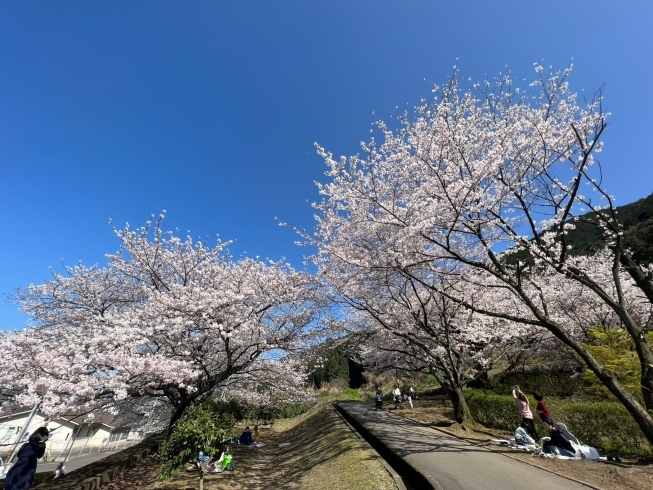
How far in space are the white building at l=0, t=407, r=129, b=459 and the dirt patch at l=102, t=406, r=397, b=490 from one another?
1856 centimetres

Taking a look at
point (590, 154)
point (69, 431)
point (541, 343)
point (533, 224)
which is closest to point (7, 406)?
point (533, 224)

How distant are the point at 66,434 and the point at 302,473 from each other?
121ft

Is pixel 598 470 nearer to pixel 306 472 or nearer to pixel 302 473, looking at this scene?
pixel 306 472

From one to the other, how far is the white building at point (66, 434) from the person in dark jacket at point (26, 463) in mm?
20268

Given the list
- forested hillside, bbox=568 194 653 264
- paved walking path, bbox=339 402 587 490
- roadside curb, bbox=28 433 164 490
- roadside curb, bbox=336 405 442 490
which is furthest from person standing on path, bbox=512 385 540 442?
roadside curb, bbox=28 433 164 490

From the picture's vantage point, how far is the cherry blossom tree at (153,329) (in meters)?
7.18

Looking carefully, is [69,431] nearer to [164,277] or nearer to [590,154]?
[164,277]

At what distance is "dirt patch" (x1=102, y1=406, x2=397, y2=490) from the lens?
21.5 feet

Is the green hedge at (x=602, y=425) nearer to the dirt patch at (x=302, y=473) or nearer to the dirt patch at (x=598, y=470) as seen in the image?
the dirt patch at (x=598, y=470)

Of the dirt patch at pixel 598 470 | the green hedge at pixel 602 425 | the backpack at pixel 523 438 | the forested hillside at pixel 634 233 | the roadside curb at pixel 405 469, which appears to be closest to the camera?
the dirt patch at pixel 598 470

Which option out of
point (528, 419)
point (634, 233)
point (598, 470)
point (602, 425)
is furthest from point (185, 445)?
point (634, 233)

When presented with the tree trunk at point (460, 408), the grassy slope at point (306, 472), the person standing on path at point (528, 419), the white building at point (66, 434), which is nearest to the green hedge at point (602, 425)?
the person standing on path at point (528, 419)

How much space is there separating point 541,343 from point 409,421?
26.7 feet

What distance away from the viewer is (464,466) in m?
6.68
